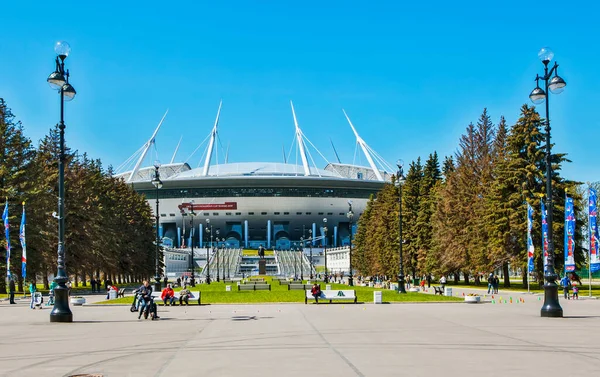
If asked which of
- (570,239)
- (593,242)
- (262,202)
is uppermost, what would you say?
(262,202)

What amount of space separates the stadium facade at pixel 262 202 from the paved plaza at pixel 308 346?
139864mm

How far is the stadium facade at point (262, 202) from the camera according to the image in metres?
166

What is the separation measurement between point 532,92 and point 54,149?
46223mm

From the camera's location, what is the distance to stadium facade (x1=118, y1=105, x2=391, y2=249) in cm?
16575

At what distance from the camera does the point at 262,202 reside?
555ft

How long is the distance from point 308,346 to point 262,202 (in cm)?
15591

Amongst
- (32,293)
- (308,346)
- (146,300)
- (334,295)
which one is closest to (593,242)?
(334,295)

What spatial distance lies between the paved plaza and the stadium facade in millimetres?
139864

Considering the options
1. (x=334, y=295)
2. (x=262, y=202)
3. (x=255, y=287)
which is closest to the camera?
(x=334, y=295)

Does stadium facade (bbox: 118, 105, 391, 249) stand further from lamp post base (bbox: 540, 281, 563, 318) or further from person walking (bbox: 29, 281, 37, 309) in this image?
lamp post base (bbox: 540, 281, 563, 318)

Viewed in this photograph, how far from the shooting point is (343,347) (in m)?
13.4

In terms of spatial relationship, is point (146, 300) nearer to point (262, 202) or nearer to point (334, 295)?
point (334, 295)

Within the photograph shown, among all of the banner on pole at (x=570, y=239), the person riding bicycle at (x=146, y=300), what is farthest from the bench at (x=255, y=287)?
the person riding bicycle at (x=146, y=300)

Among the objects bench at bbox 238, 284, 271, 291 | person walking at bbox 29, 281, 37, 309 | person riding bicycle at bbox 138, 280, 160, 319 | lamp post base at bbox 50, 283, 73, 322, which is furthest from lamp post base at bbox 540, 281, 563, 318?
bench at bbox 238, 284, 271, 291
